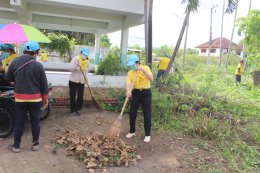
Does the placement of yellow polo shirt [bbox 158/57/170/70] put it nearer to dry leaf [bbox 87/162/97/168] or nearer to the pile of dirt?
the pile of dirt

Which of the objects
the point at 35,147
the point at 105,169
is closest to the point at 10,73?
the point at 35,147

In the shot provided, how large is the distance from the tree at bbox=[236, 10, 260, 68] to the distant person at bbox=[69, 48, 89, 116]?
11.6 metres

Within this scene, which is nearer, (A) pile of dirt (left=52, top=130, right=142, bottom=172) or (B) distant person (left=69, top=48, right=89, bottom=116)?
(A) pile of dirt (left=52, top=130, right=142, bottom=172)

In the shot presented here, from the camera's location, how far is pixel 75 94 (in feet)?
20.7

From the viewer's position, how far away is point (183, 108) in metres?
7.07

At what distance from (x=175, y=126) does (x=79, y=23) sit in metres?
10.2

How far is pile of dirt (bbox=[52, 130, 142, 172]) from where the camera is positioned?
4.26 m

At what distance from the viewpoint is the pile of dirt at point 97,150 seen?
14.0 feet

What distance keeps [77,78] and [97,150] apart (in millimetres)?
2183

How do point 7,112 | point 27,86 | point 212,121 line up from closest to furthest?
point 27,86
point 7,112
point 212,121

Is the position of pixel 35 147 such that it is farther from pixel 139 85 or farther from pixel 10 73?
pixel 139 85

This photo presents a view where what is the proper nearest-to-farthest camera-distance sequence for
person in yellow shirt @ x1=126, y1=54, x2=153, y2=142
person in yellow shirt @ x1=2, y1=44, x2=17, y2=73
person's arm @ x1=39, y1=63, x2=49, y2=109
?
person's arm @ x1=39, y1=63, x2=49, y2=109, person in yellow shirt @ x1=126, y1=54, x2=153, y2=142, person in yellow shirt @ x1=2, y1=44, x2=17, y2=73

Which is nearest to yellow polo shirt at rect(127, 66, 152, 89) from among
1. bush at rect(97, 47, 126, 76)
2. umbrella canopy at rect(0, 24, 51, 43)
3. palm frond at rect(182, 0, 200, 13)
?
umbrella canopy at rect(0, 24, 51, 43)

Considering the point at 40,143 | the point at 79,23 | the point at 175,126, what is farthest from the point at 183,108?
the point at 79,23
